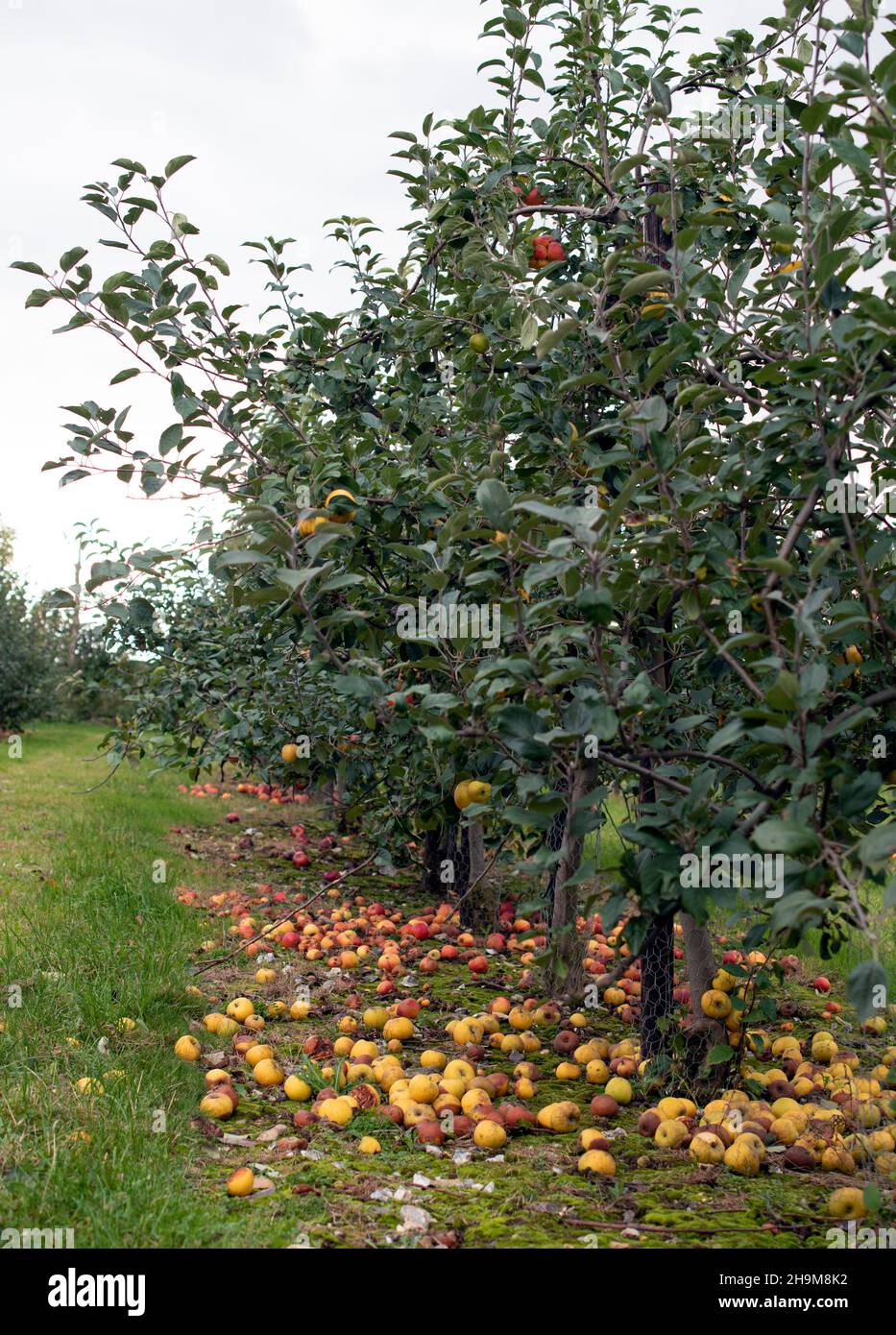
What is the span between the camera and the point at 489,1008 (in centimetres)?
404

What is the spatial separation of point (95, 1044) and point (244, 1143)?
697 millimetres

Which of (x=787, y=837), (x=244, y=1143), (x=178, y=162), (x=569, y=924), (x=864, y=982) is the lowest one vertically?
(x=244, y=1143)

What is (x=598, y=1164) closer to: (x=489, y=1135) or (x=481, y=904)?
(x=489, y=1135)

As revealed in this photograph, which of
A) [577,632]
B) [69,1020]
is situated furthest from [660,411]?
[69,1020]

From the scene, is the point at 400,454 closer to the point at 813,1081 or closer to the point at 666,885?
the point at 666,885

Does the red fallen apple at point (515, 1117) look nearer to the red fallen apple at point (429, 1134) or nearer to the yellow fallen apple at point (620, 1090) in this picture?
the red fallen apple at point (429, 1134)

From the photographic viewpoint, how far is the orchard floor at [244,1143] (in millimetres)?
2219

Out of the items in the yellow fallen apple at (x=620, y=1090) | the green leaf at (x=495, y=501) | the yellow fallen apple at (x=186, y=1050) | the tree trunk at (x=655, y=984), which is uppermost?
the green leaf at (x=495, y=501)

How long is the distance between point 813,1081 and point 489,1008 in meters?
1.31

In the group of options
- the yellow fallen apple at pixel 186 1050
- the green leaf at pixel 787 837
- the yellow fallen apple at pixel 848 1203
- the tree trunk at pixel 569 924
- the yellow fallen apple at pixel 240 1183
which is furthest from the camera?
the yellow fallen apple at pixel 186 1050

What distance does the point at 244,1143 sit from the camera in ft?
9.06

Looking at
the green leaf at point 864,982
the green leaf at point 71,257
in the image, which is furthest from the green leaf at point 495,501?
the green leaf at point 71,257

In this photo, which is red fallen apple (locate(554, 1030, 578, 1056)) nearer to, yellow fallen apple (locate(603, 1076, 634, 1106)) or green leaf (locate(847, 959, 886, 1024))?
yellow fallen apple (locate(603, 1076, 634, 1106))

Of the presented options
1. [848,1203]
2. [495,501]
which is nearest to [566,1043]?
[848,1203]
